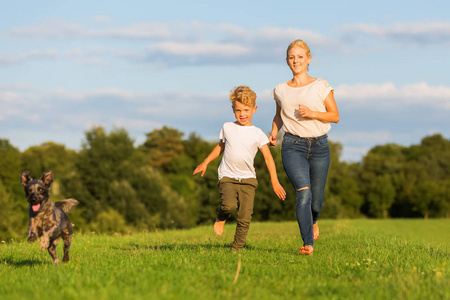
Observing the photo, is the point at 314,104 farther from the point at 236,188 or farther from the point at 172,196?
the point at 172,196

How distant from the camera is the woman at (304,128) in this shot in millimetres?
7992

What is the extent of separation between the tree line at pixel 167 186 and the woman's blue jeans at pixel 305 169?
13.2 meters

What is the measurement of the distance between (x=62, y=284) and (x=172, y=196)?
46305 millimetres

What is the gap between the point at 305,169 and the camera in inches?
318

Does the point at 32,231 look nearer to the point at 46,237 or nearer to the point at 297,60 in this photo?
the point at 46,237

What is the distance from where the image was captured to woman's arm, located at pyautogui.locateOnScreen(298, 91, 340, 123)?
Result: 7738 mm

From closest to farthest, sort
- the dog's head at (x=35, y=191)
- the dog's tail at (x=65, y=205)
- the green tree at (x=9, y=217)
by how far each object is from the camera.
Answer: the dog's head at (x=35, y=191), the dog's tail at (x=65, y=205), the green tree at (x=9, y=217)

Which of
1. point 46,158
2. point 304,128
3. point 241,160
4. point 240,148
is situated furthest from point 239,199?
point 46,158

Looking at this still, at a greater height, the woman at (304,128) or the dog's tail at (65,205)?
the woman at (304,128)

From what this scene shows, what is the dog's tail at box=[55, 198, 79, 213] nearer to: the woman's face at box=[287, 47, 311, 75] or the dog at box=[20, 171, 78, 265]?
the dog at box=[20, 171, 78, 265]

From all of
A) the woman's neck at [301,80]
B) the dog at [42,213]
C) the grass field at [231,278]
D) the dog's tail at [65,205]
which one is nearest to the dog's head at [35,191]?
the dog at [42,213]

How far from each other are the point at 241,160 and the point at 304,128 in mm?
1143

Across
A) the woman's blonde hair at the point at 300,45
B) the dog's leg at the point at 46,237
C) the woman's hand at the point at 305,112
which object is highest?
the woman's blonde hair at the point at 300,45

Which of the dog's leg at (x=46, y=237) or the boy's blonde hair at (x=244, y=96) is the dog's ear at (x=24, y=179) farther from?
the boy's blonde hair at (x=244, y=96)
